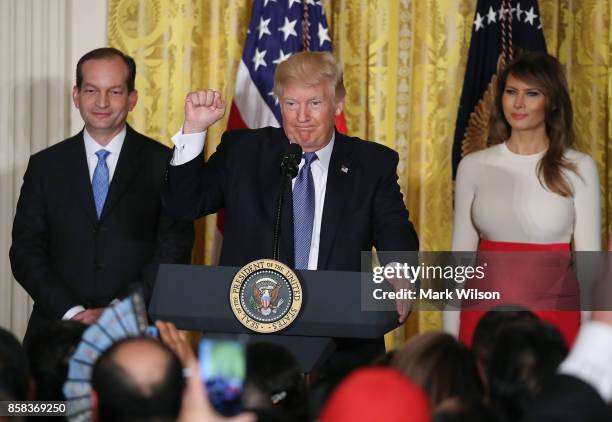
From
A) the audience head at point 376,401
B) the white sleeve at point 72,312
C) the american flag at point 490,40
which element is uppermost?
the american flag at point 490,40

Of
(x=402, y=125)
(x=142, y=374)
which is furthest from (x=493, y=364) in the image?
(x=402, y=125)

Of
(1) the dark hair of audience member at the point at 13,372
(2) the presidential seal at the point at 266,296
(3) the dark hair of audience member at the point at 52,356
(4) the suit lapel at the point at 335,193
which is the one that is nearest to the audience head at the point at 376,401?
(1) the dark hair of audience member at the point at 13,372

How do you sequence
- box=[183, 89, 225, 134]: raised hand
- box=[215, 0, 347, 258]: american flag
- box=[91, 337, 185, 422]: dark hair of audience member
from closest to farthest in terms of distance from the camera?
box=[91, 337, 185, 422]: dark hair of audience member
box=[183, 89, 225, 134]: raised hand
box=[215, 0, 347, 258]: american flag

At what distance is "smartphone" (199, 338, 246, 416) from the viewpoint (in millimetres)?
2229

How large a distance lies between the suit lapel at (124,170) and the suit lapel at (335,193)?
0.97 meters

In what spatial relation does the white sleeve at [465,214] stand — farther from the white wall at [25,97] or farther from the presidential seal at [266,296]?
the white wall at [25,97]

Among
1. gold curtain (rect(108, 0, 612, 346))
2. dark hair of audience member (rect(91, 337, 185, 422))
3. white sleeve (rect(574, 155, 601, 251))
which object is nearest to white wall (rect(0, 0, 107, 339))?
gold curtain (rect(108, 0, 612, 346))

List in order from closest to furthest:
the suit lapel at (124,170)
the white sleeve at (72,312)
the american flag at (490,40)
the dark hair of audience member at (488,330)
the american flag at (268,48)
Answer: the dark hair of audience member at (488,330) < the white sleeve at (72,312) < the suit lapel at (124,170) < the american flag at (268,48) < the american flag at (490,40)

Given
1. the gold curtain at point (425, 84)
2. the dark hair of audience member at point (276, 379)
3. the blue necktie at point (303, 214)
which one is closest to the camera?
the dark hair of audience member at point (276, 379)

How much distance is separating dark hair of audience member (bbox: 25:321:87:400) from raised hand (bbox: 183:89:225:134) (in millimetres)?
1144

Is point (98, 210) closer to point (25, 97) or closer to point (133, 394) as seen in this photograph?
point (25, 97)

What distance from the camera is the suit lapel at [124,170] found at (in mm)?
4570

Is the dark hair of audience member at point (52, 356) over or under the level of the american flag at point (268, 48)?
under

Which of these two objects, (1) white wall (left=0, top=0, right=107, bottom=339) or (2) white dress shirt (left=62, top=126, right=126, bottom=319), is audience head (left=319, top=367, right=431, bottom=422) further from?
(1) white wall (left=0, top=0, right=107, bottom=339)
